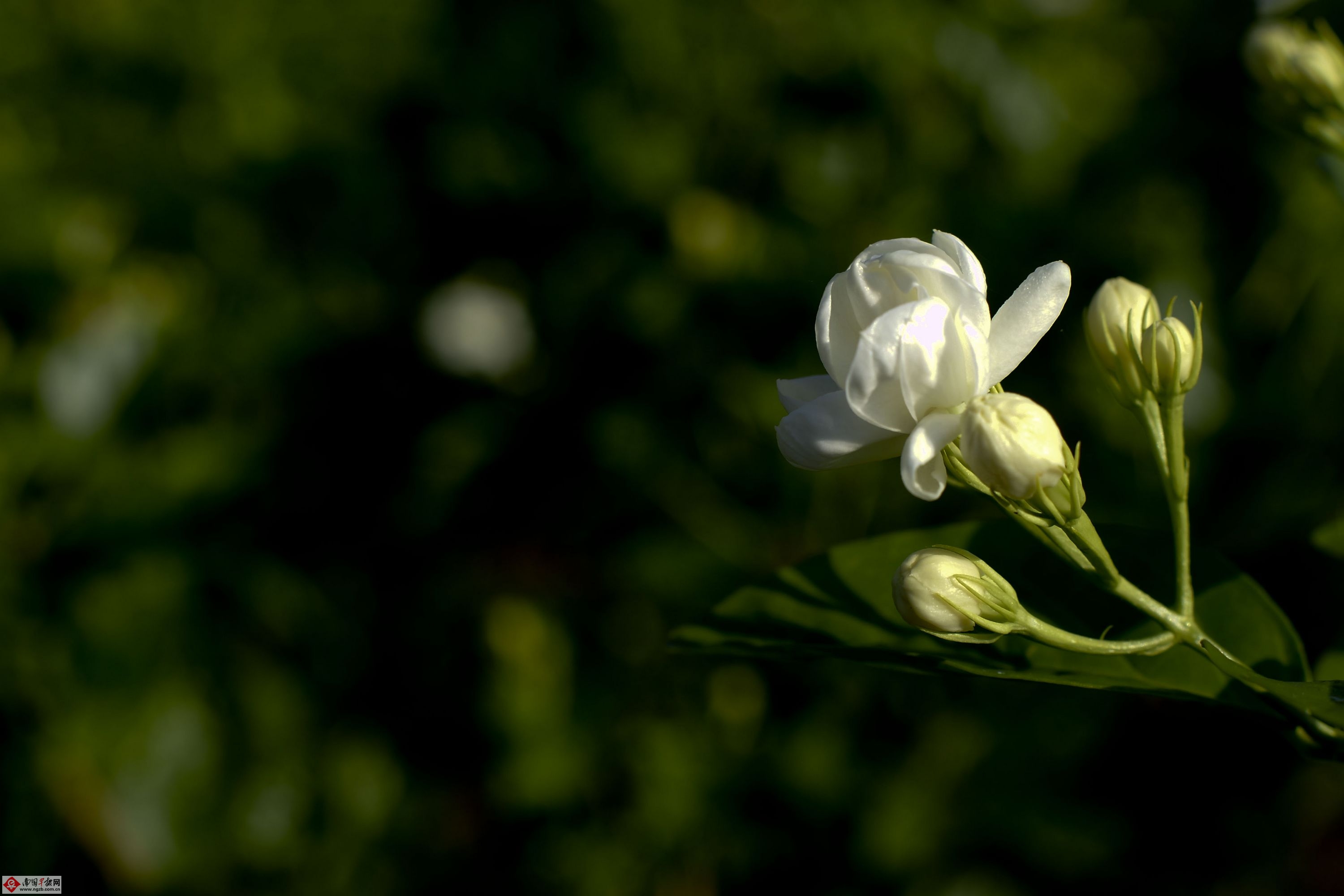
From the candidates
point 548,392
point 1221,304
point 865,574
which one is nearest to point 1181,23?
point 1221,304

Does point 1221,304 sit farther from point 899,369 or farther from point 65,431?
point 65,431

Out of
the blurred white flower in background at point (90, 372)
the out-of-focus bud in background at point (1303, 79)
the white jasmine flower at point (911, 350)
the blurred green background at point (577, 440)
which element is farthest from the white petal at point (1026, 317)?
the blurred white flower in background at point (90, 372)

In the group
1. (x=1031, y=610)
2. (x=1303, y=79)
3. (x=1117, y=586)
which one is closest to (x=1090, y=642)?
(x=1117, y=586)

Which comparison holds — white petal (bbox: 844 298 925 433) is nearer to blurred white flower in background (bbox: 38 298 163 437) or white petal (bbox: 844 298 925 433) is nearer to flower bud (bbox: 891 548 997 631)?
flower bud (bbox: 891 548 997 631)

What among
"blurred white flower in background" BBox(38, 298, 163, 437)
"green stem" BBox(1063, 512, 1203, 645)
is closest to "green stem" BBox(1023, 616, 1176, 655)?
"green stem" BBox(1063, 512, 1203, 645)

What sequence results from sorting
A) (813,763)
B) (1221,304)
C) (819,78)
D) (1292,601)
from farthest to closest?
(819,78), (1221,304), (813,763), (1292,601)

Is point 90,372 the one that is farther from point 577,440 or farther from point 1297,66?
point 1297,66
